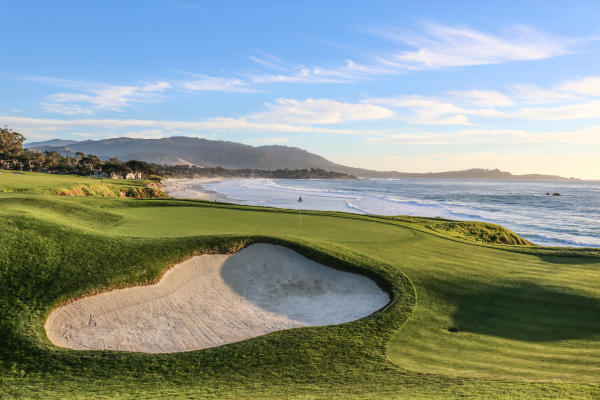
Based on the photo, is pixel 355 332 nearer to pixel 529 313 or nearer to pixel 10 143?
pixel 529 313

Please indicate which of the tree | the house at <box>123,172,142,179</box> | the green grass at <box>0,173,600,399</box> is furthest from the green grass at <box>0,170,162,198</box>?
the house at <box>123,172,142,179</box>

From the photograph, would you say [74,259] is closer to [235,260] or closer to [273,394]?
[235,260]

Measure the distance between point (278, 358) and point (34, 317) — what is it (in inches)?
222

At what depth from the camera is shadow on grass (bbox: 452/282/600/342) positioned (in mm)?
7930

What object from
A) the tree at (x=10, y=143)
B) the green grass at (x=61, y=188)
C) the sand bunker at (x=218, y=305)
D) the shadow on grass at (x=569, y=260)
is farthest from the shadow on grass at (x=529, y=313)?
the tree at (x=10, y=143)

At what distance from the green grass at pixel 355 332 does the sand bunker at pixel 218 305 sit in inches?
16.3

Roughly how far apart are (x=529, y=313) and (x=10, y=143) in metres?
92.9

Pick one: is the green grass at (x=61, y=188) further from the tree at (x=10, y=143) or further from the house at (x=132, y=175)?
the house at (x=132, y=175)

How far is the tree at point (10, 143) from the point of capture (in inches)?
2820

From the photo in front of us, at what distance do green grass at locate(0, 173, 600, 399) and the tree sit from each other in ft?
248

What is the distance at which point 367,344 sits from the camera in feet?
24.5

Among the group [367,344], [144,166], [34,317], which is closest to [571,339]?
[367,344]

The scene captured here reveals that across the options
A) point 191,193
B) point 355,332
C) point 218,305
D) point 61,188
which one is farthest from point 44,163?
point 355,332

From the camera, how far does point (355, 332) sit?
802 cm
